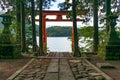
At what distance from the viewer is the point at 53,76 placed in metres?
9.34

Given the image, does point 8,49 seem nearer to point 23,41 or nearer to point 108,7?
point 23,41

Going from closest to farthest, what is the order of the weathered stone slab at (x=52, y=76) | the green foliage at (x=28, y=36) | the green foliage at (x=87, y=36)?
the weathered stone slab at (x=52, y=76) → the green foliage at (x=28, y=36) → the green foliage at (x=87, y=36)

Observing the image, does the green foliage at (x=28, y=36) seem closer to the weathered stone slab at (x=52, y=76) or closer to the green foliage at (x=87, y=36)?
the green foliage at (x=87, y=36)

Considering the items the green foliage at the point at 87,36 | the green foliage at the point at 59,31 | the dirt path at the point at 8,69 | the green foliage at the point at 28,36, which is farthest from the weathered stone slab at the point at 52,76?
the green foliage at the point at 59,31

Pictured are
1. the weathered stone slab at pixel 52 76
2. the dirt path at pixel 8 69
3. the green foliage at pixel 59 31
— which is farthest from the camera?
the green foliage at pixel 59 31

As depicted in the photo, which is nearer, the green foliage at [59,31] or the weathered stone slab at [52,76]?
the weathered stone slab at [52,76]

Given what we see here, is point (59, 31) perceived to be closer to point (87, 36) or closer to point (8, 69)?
point (87, 36)

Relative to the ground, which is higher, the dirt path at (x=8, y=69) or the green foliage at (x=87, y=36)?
the green foliage at (x=87, y=36)

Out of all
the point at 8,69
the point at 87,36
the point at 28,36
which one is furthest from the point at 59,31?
the point at 8,69

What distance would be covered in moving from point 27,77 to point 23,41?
11.8 metres

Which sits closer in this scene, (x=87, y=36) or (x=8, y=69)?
(x=8, y=69)

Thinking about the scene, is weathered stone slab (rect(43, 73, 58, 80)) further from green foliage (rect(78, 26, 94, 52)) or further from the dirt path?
green foliage (rect(78, 26, 94, 52))

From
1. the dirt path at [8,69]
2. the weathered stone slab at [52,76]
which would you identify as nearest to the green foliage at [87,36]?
the dirt path at [8,69]

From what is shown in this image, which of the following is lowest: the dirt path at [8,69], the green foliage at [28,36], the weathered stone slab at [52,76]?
the dirt path at [8,69]
